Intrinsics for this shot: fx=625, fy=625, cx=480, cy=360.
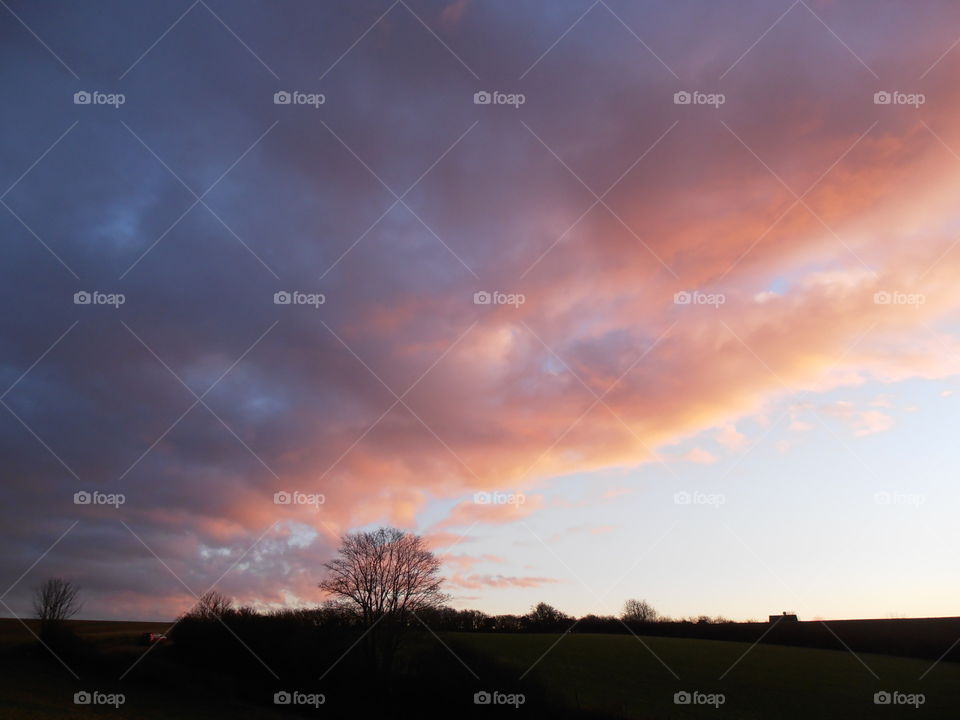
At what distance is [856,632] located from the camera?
7506 cm

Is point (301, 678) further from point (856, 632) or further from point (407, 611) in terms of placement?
point (856, 632)

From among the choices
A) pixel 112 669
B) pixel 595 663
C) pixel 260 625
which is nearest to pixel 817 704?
pixel 595 663

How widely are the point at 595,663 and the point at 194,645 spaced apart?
125 ft
